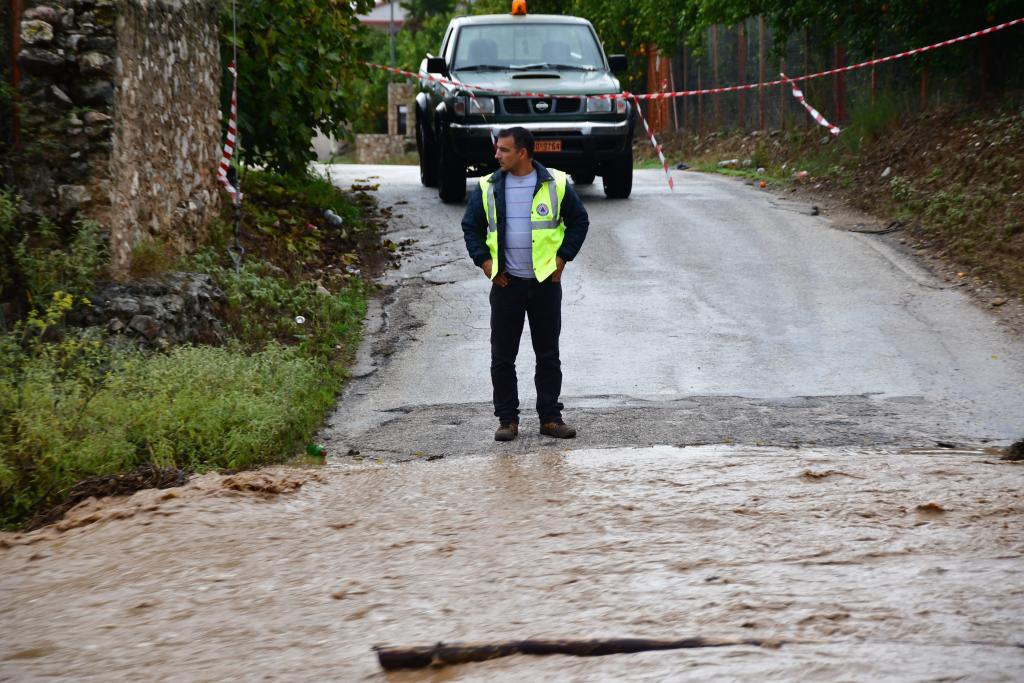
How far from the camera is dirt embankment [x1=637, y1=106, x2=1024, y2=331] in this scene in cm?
1145

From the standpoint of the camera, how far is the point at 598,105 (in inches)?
554

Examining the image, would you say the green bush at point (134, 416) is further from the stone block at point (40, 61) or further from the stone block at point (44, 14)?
the stone block at point (44, 14)

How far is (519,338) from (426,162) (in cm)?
959

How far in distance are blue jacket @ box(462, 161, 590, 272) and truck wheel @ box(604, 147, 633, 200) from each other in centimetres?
756

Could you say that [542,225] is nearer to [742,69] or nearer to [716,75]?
[742,69]

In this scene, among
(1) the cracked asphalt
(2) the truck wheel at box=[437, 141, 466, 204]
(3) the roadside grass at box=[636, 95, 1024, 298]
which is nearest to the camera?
(1) the cracked asphalt

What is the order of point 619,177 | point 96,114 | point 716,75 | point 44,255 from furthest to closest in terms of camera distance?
point 716,75 → point 619,177 → point 96,114 → point 44,255

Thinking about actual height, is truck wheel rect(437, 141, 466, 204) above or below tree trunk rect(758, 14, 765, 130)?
below

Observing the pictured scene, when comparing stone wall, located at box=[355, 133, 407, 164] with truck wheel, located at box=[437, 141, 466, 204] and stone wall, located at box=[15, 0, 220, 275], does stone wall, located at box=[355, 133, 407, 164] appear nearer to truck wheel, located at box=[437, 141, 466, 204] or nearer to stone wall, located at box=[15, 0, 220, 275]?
truck wheel, located at box=[437, 141, 466, 204]

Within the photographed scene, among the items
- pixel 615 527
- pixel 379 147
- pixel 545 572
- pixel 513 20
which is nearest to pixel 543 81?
pixel 513 20

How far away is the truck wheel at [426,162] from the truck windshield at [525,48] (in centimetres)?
171

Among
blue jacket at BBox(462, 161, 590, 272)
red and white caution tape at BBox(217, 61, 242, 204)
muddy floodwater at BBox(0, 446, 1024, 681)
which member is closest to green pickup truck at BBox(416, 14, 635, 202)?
red and white caution tape at BBox(217, 61, 242, 204)

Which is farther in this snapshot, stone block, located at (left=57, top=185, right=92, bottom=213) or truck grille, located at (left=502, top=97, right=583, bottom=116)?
truck grille, located at (left=502, top=97, right=583, bottom=116)

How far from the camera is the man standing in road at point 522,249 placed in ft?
24.1
